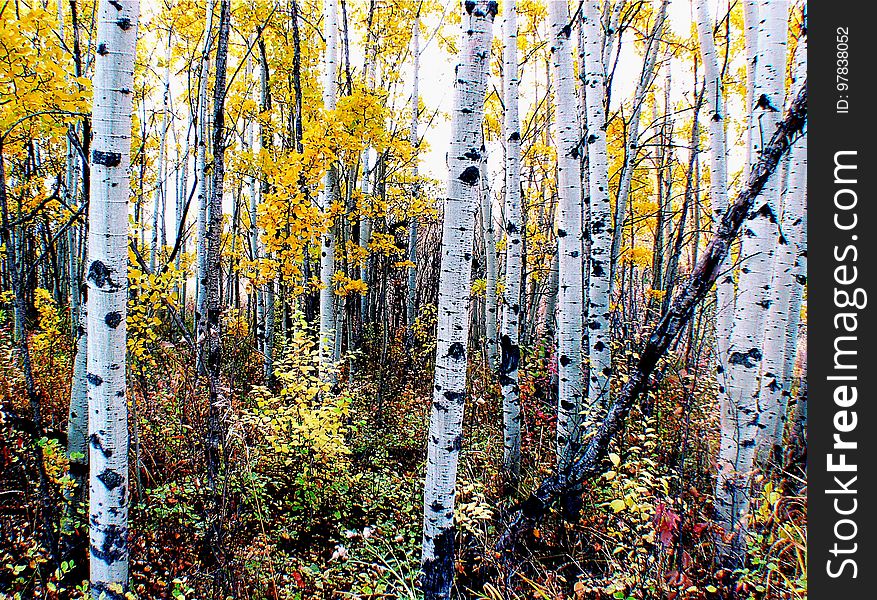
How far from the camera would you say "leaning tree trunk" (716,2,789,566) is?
2.88 metres

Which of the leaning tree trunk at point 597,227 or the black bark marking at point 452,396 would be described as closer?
the black bark marking at point 452,396

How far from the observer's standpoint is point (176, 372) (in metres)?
7.13

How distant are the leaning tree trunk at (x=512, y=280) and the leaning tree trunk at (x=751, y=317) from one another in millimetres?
1940

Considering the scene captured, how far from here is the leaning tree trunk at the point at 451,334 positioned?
251 cm

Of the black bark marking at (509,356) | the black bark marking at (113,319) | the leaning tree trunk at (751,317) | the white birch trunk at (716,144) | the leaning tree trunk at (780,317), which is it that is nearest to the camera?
the black bark marking at (113,319)

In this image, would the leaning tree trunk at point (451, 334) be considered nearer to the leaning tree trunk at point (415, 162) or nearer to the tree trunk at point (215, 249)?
the tree trunk at point (215, 249)

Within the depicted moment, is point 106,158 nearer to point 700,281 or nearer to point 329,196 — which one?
point 700,281

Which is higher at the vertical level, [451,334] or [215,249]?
[215,249]

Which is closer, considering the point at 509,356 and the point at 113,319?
the point at 113,319

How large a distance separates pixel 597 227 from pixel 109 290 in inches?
162

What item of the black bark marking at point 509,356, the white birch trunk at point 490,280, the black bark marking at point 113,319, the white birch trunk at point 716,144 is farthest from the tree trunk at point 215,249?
the white birch trunk at point 490,280

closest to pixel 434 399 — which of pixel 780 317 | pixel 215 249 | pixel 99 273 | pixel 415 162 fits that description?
pixel 215 249

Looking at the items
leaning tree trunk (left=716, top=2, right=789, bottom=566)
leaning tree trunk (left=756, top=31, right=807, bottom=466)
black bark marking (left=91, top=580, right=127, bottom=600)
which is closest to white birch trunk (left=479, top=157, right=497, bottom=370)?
leaning tree trunk (left=756, top=31, right=807, bottom=466)

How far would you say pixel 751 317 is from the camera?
311 cm
